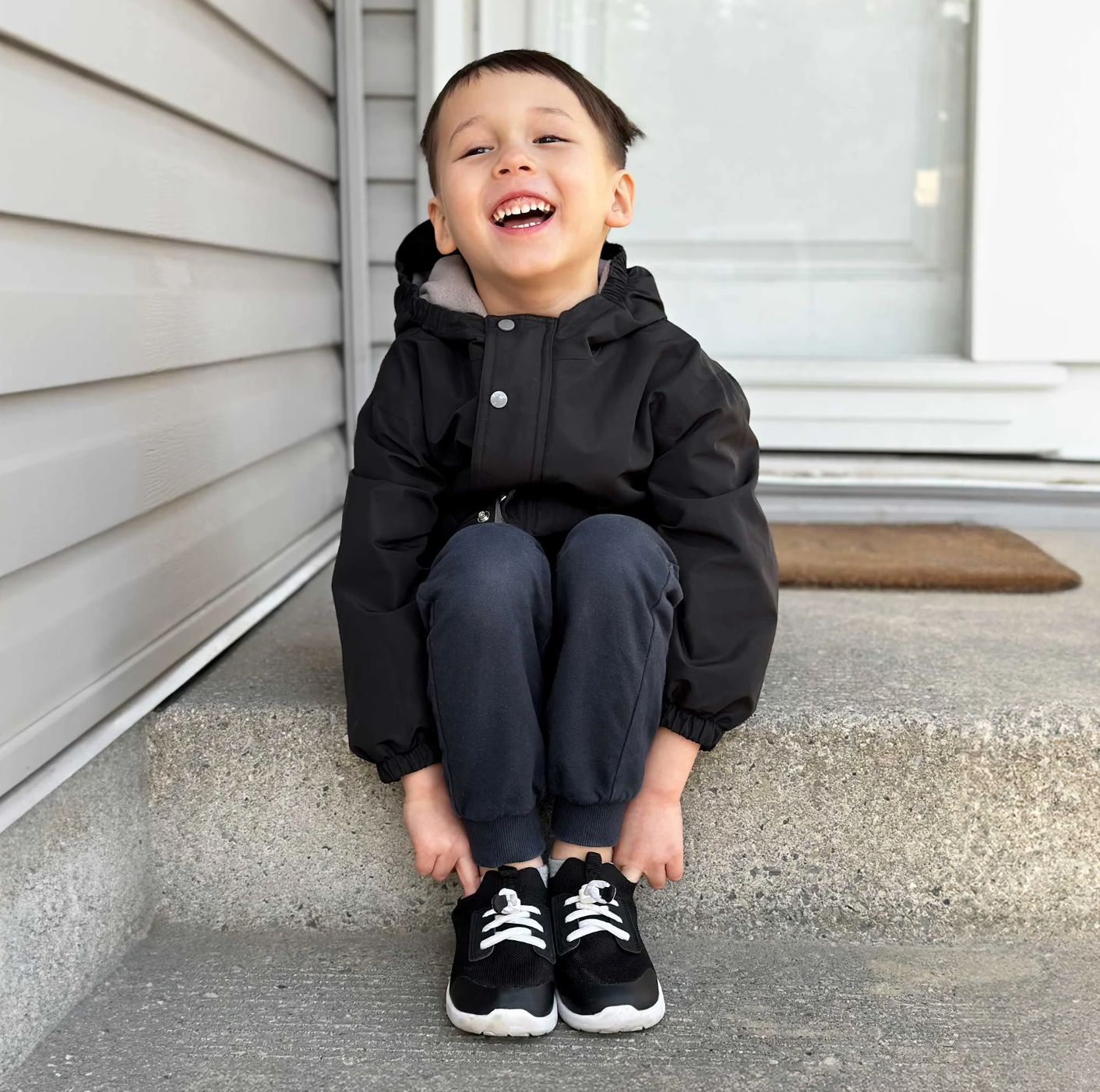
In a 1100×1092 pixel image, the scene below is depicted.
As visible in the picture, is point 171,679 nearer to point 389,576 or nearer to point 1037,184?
point 389,576

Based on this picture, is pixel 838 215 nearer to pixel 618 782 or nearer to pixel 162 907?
pixel 618 782

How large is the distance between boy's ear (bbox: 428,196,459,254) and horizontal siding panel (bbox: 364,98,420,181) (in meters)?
0.91

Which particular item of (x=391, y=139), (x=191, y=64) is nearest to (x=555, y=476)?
(x=191, y=64)

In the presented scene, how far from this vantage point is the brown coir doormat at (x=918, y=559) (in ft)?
6.48

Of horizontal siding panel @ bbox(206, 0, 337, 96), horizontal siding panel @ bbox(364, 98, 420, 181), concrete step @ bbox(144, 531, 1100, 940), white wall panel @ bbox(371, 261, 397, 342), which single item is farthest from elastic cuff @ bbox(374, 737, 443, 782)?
horizontal siding panel @ bbox(364, 98, 420, 181)

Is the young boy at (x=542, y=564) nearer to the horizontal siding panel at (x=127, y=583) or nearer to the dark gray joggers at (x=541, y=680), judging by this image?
the dark gray joggers at (x=541, y=680)

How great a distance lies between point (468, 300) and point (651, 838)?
2.12ft

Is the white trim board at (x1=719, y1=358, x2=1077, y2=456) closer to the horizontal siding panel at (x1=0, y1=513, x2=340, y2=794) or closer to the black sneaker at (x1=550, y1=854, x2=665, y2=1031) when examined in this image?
the horizontal siding panel at (x1=0, y1=513, x2=340, y2=794)

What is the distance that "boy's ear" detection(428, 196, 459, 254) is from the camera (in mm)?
1444

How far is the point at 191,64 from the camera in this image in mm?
1567

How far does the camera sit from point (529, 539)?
1.30 metres

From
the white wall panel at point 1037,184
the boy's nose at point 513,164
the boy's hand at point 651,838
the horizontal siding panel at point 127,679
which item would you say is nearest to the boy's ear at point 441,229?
the boy's nose at point 513,164

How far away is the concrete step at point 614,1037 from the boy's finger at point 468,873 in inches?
3.9

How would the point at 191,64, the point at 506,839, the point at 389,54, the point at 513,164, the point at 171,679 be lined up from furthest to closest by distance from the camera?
1. the point at 389,54
2. the point at 191,64
3. the point at 171,679
4. the point at 513,164
5. the point at 506,839
